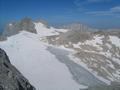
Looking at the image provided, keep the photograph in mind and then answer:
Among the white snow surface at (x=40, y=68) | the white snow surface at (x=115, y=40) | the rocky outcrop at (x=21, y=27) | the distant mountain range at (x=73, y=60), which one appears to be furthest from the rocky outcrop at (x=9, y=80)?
the rocky outcrop at (x=21, y=27)

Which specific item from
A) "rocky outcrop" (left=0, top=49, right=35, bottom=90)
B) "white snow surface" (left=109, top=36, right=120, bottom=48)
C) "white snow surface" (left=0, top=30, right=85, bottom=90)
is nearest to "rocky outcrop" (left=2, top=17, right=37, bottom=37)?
"white snow surface" (left=0, top=30, right=85, bottom=90)

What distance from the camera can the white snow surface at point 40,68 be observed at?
1611cm

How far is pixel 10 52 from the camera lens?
2439 cm

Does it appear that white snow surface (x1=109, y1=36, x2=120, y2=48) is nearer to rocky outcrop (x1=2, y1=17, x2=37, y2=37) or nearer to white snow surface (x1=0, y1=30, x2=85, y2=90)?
white snow surface (x1=0, y1=30, x2=85, y2=90)

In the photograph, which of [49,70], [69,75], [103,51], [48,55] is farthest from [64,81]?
[103,51]

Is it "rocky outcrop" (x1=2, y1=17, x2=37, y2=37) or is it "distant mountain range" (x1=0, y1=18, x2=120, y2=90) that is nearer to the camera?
"distant mountain range" (x1=0, y1=18, x2=120, y2=90)

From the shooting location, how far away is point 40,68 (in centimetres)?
1962

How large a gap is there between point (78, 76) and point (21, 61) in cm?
580

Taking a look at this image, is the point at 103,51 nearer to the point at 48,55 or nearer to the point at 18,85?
the point at 48,55

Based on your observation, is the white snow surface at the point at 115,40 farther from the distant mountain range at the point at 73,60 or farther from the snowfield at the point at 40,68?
the snowfield at the point at 40,68

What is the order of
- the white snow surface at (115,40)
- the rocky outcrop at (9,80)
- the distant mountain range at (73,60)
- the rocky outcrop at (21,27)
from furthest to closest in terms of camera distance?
the rocky outcrop at (21,27) < the white snow surface at (115,40) < the distant mountain range at (73,60) < the rocky outcrop at (9,80)

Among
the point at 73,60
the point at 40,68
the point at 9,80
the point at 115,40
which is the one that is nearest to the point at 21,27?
the point at 115,40

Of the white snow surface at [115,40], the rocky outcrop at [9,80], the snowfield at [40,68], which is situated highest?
the rocky outcrop at [9,80]

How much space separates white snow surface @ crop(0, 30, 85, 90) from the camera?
16109mm
